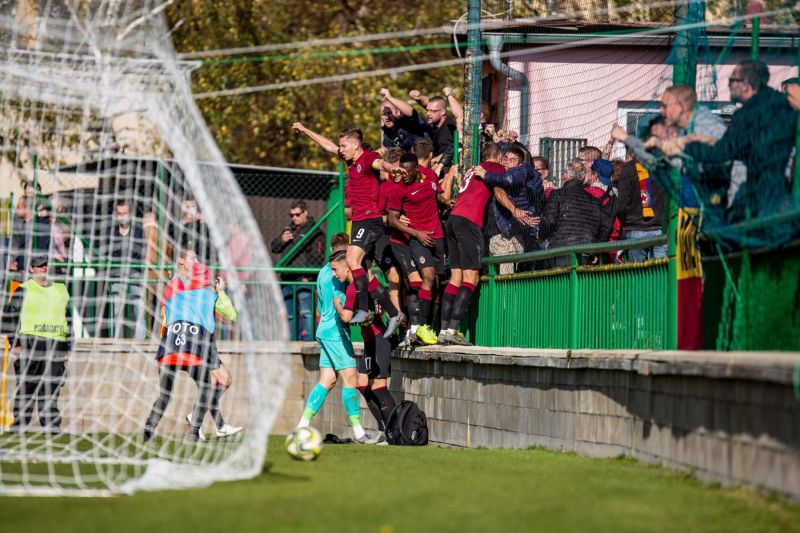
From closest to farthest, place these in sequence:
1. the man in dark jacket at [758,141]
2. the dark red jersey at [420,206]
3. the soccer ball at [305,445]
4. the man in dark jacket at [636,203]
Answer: the man in dark jacket at [758,141], the soccer ball at [305,445], the man in dark jacket at [636,203], the dark red jersey at [420,206]

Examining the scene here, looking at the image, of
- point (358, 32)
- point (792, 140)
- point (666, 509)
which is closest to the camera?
point (666, 509)

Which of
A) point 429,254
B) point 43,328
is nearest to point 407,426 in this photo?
point 429,254

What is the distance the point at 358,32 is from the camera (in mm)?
31391

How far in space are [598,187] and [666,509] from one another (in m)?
6.14

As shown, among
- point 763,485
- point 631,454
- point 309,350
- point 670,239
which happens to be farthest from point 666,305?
point 309,350

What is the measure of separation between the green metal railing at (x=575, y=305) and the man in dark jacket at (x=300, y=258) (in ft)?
16.2

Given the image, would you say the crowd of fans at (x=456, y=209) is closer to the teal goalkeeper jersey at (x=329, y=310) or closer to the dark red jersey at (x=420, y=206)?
the dark red jersey at (x=420, y=206)

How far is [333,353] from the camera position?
48.1ft

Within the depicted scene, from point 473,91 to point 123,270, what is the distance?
6018mm

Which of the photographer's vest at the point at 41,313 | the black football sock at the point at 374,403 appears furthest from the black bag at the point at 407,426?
the photographer's vest at the point at 41,313

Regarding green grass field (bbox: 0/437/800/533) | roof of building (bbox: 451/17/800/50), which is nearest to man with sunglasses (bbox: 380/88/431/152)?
roof of building (bbox: 451/17/800/50)

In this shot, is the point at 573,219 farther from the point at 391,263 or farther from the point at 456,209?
the point at 391,263

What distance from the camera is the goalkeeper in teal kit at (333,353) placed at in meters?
14.6

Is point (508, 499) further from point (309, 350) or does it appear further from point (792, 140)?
point (309, 350)
